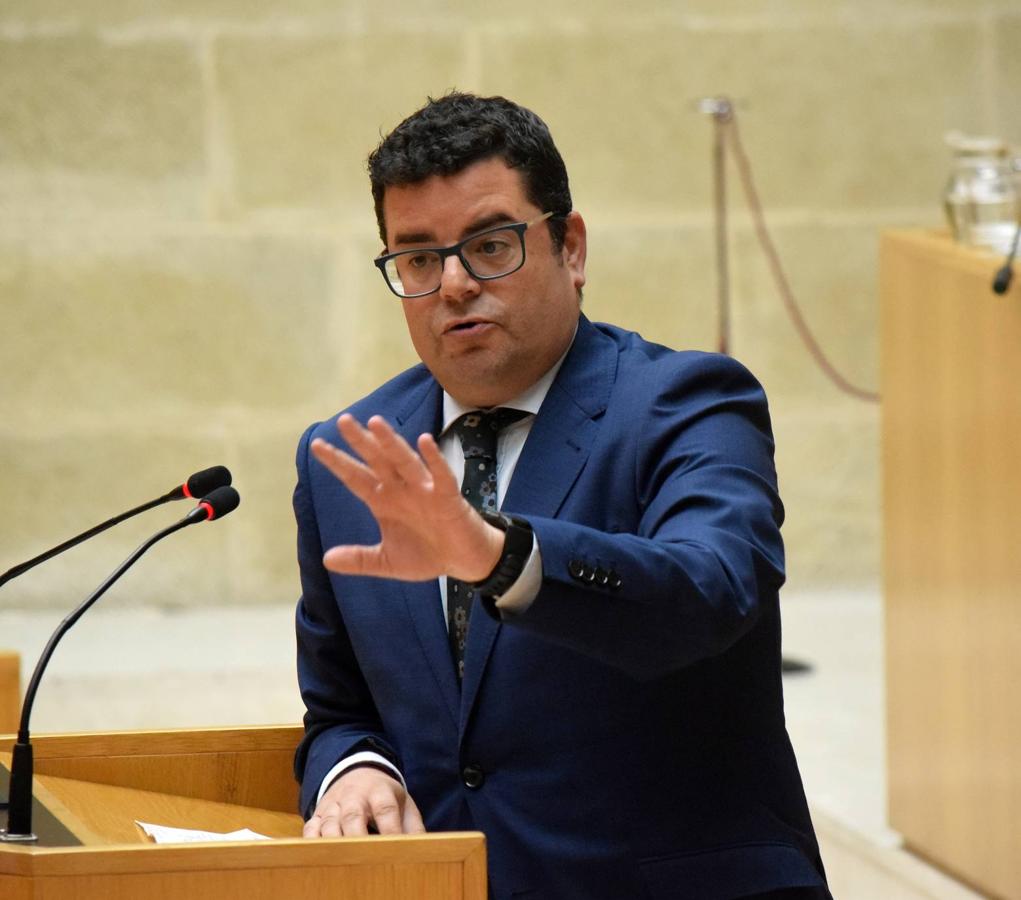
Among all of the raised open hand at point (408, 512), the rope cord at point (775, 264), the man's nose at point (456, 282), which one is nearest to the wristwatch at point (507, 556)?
the raised open hand at point (408, 512)

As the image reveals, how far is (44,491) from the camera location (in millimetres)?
7059

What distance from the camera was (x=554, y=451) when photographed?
251 centimetres

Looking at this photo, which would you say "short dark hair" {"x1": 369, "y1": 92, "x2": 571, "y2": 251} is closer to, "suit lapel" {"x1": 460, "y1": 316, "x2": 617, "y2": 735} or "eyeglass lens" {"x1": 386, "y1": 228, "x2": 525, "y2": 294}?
"eyeglass lens" {"x1": 386, "y1": 228, "x2": 525, "y2": 294}

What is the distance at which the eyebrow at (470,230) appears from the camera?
2.53m

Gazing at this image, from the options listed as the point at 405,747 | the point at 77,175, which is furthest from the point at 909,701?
the point at 77,175

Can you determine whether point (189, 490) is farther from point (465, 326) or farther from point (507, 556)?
point (507, 556)

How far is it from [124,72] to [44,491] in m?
1.63

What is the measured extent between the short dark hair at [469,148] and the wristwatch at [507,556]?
2.34ft

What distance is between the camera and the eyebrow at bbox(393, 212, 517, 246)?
2525 mm

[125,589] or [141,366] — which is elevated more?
[141,366]

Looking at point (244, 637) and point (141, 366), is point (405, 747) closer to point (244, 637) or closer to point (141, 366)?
point (244, 637)

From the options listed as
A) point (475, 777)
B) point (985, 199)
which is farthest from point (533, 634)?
point (985, 199)

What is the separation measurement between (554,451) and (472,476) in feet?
0.43

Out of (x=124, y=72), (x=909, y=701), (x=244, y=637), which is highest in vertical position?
(x=124, y=72)
